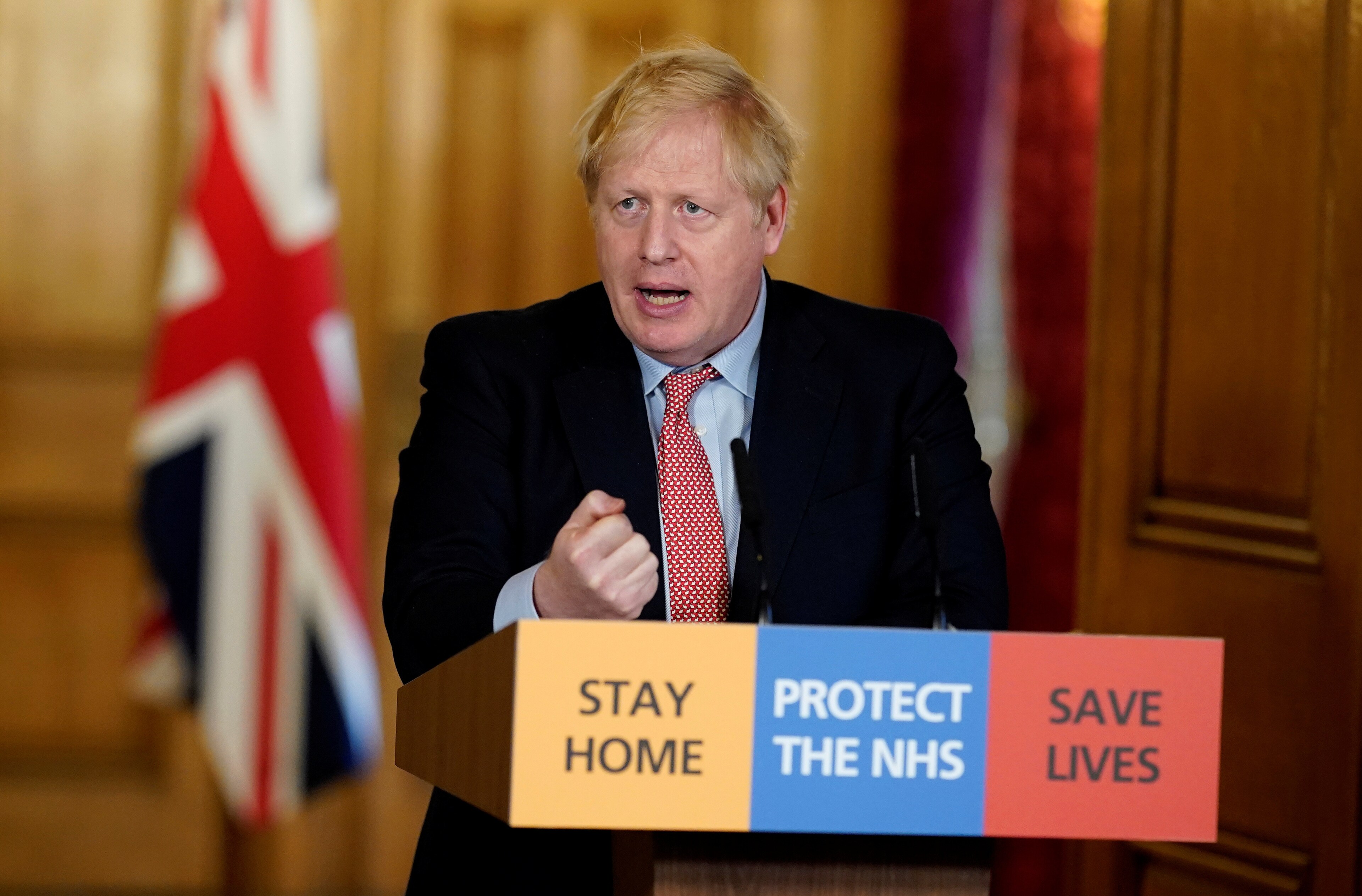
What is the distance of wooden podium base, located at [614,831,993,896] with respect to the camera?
1.20m

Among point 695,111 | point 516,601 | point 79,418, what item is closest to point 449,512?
point 516,601

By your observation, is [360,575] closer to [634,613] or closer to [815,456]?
[815,456]

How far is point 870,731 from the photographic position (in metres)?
1.11

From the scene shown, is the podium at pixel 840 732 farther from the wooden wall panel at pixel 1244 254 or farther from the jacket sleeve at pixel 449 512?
the wooden wall panel at pixel 1244 254

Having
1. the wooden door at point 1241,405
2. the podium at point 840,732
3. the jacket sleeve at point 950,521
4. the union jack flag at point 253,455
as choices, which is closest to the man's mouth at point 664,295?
the jacket sleeve at point 950,521

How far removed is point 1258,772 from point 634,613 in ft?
4.27

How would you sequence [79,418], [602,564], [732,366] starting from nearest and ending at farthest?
[602,564], [732,366], [79,418]

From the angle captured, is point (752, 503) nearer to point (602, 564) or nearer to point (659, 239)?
point (602, 564)

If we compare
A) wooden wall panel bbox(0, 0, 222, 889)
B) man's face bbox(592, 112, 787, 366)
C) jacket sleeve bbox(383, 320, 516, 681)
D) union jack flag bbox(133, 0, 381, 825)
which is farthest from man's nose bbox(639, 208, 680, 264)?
wooden wall panel bbox(0, 0, 222, 889)

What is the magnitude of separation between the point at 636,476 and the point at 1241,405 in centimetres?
103

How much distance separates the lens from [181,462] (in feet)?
11.6

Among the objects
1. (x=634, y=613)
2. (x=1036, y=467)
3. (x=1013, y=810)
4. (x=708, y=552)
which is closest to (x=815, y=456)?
(x=708, y=552)

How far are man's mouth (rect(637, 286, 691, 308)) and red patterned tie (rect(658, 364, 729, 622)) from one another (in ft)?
0.40

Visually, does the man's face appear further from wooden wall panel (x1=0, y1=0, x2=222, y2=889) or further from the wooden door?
wooden wall panel (x1=0, y1=0, x2=222, y2=889)
